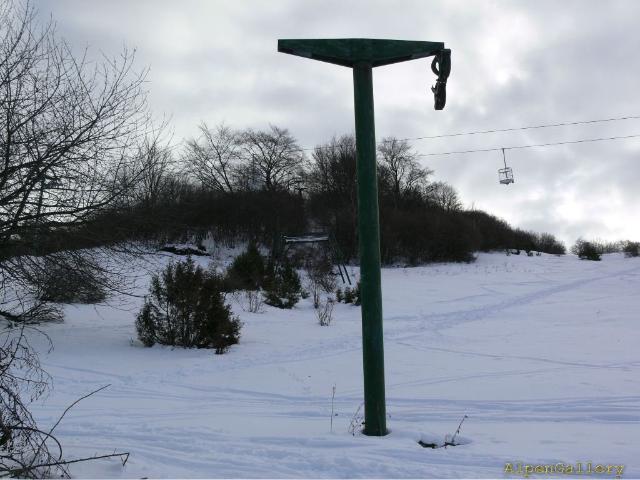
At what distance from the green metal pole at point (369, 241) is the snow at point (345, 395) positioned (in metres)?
0.47

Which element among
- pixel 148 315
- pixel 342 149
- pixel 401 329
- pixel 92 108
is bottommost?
pixel 401 329

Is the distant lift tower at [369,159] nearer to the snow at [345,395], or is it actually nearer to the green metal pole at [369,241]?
the green metal pole at [369,241]

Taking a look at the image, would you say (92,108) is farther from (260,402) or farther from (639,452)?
(639,452)

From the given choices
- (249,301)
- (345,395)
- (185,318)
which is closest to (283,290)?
(249,301)

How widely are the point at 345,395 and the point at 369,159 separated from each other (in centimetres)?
379

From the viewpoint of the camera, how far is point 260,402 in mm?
6824

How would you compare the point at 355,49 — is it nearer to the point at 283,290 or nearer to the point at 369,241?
the point at 369,241

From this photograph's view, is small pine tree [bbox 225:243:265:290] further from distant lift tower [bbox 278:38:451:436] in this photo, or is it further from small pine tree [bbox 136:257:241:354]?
distant lift tower [bbox 278:38:451:436]

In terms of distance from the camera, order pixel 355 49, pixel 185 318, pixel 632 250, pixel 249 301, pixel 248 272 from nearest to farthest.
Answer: pixel 355 49, pixel 185 318, pixel 249 301, pixel 248 272, pixel 632 250

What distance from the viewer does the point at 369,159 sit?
457cm

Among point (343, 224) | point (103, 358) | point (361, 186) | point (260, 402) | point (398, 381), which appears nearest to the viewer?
point (361, 186)

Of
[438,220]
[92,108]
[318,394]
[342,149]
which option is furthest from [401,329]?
[342,149]

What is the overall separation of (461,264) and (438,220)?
11.6 ft

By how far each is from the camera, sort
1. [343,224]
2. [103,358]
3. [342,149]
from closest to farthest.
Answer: [103,358] → [343,224] → [342,149]
